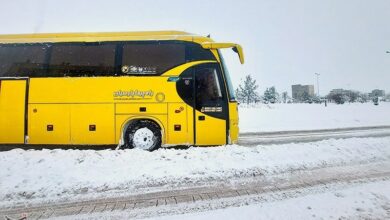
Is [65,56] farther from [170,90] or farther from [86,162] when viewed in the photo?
[86,162]

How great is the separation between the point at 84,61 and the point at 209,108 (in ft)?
13.4

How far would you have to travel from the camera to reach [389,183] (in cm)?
649

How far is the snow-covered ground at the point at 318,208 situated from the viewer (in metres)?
4.68

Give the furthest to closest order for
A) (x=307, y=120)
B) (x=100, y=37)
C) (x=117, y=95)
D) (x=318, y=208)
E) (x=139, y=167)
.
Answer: (x=307, y=120) → (x=100, y=37) → (x=117, y=95) → (x=139, y=167) → (x=318, y=208)

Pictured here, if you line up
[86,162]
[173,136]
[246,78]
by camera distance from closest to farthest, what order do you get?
[86,162] < [173,136] < [246,78]

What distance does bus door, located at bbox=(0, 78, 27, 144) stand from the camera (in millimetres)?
9961

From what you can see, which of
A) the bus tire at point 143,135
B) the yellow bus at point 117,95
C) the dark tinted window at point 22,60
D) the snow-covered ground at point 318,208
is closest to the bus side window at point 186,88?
the yellow bus at point 117,95

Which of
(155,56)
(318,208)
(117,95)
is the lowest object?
(318,208)

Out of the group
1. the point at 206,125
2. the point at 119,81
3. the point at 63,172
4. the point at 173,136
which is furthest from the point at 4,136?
the point at 206,125

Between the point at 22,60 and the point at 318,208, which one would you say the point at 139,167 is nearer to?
the point at 318,208

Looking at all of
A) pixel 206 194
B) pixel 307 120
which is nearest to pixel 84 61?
pixel 206 194

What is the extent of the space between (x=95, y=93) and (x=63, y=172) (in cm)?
370

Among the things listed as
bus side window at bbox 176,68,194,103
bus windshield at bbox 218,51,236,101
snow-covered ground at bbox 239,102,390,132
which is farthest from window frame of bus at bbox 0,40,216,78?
snow-covered ground at bbox 239,102,390,132

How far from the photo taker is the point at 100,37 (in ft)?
33.8
